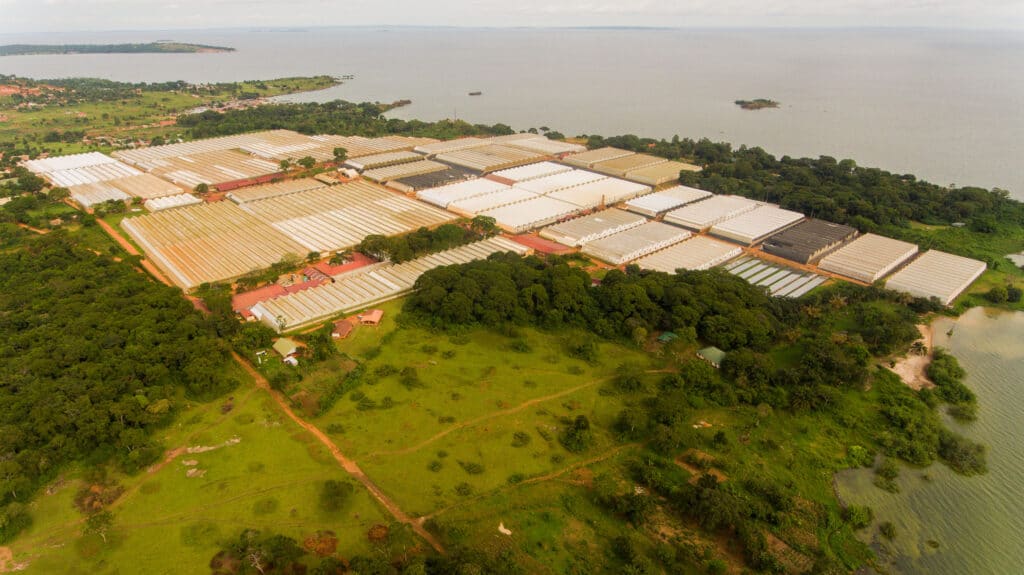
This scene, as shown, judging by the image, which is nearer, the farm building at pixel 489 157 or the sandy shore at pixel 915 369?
the sandy shore at pixel 915 369

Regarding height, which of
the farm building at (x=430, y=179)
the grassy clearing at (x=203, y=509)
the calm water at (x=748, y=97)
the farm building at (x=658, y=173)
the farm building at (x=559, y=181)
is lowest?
the grassy clearing at (x=203, y=509)

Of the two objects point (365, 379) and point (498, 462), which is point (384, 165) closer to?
point (365, 379)

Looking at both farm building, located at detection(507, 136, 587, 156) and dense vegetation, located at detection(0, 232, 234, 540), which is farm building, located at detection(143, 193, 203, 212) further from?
farm building, located at detection(507, 136, 587, 156)

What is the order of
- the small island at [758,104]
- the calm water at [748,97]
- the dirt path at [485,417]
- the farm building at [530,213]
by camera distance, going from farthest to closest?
the small island at [758,104] < the calm water at [748,97] < the farm building at [530,213] < the dirt path at [485,417]

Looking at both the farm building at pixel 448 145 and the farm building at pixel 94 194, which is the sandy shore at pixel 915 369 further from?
the farm building at pixel 94 194

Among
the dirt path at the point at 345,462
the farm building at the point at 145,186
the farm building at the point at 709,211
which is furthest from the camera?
the farm building at the point at 145,186

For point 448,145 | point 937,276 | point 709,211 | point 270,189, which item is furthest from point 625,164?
point 270,189

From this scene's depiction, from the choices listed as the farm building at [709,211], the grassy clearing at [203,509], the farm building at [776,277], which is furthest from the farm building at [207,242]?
the farm building at [776,277]
